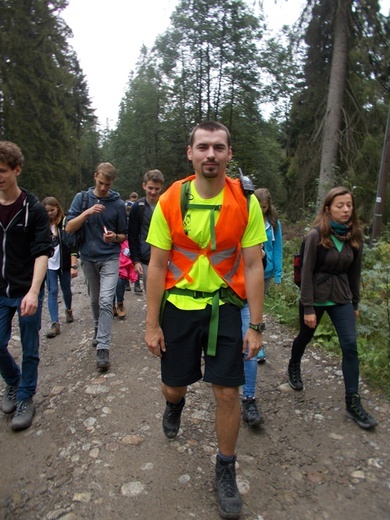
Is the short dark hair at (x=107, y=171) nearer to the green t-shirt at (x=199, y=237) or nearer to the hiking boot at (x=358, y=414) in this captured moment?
the green t-shirt at (x=199, y=237)

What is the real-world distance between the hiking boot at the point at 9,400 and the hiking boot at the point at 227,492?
212 cm

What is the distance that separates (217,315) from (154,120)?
31571 mm

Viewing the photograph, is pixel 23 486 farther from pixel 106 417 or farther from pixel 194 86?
pixel 194 86

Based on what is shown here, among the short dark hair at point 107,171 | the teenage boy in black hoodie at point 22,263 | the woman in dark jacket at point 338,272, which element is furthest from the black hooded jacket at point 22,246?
the woman in dark jacket at point 338,272

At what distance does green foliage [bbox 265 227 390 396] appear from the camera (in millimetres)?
4164

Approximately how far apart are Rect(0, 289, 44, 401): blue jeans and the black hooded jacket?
5.5 inches

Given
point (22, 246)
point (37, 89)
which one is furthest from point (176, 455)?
point (37, 89)

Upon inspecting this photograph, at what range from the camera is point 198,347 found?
8.10 feet

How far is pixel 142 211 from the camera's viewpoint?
4992mm

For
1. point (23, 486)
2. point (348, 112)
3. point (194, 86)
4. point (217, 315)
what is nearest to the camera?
point (217, 315)

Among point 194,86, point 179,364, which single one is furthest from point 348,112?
point 194,86

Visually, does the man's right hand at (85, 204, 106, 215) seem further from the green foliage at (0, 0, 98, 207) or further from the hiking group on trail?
the green foliage at (0, 0, 98, 207)

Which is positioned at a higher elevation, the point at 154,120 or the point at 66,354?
the point at 154,120

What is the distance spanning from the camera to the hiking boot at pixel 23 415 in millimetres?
3279
